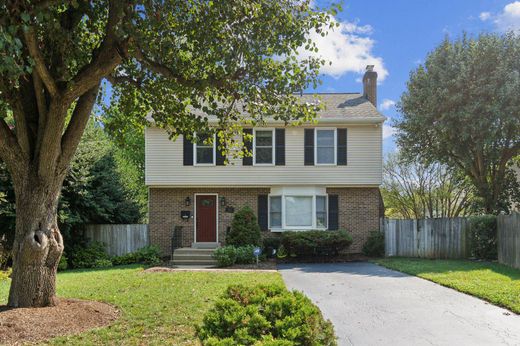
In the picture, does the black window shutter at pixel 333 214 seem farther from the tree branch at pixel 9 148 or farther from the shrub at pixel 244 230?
the tree branch at pixel 9 148

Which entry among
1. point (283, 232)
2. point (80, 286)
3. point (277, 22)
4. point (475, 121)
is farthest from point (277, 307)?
point (475, 121)

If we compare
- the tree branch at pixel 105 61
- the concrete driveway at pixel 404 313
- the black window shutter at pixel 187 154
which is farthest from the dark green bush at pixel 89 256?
the tree branch at pixel 105 61

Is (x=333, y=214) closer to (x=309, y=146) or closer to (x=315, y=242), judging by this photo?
(x=315, y=242)

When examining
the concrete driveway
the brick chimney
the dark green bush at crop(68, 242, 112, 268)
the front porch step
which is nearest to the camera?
the concrete driveway

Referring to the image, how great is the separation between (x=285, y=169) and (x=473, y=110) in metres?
7.57

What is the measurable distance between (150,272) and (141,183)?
68.3 ft

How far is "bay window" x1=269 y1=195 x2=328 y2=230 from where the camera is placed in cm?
1791

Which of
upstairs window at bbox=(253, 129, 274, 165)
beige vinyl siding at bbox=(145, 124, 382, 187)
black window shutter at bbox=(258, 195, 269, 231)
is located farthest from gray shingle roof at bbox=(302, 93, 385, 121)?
black window shutter at bbox=(258, 195, 269, 231)

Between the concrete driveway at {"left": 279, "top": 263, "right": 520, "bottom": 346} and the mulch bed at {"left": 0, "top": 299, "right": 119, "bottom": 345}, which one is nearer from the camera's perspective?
the mulch bed at {"left": 0, "top": 299, "right": 119, "bottom": 345}

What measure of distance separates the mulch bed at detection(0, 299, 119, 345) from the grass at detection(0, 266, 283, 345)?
0.76 feet

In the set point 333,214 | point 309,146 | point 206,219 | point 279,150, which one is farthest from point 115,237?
point 333,214

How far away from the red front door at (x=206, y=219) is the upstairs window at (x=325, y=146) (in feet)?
14.8

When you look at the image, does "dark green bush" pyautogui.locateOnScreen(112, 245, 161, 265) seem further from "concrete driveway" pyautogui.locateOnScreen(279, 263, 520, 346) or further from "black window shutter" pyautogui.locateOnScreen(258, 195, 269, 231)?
"concrete driveway" pyautogui.locateOnScreen(279, 263, 520, 346)

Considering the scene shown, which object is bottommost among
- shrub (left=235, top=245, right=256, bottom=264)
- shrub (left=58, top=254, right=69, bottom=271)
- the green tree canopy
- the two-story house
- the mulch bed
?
shrub (left=58, top=254, right=69, bottom=271)
